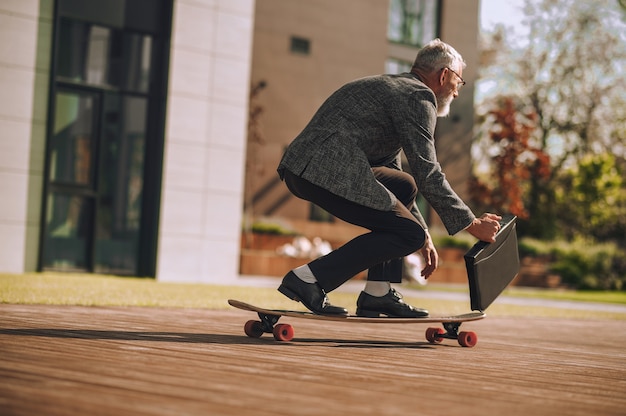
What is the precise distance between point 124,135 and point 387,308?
37.4 ft

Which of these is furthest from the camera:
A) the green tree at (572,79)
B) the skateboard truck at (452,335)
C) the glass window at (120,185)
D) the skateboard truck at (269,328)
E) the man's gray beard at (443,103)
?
the green tree at (572,79)

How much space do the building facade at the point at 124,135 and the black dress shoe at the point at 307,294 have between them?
34.7ft

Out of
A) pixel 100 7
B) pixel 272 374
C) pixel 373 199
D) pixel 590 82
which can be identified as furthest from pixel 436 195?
pixel 590 82

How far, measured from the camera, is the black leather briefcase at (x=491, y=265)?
5.25 m

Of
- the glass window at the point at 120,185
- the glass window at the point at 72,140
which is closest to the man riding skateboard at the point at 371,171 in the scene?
the glass window at the point at 72,140

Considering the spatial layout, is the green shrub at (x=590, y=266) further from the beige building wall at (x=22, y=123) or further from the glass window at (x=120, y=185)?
the beige building wall at (x=22, y=123)

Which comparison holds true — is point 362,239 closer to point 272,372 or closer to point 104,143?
point 272,372

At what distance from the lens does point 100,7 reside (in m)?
15.7

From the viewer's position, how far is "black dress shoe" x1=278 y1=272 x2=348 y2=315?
5090 mm

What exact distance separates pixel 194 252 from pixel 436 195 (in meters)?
11.9

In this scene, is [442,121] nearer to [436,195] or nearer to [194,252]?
[194,252]

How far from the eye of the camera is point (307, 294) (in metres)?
5.09

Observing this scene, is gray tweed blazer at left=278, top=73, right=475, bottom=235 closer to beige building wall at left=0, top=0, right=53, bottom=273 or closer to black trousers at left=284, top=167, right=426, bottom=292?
black trousers at left=284, top=167, right=426, bottom=292

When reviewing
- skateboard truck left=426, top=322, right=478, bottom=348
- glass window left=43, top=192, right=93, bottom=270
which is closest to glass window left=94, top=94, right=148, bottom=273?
glass window left=43, top=192, right=93, bottom=270
